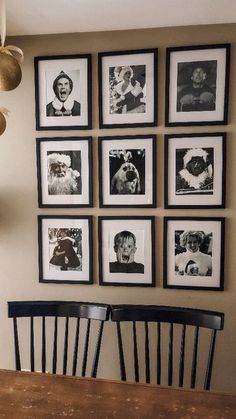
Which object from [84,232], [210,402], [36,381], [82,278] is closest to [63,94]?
[84,232]

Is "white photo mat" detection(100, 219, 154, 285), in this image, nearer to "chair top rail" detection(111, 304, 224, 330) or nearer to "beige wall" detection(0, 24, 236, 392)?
"beige wall" detection(0, 24, 236, 392)

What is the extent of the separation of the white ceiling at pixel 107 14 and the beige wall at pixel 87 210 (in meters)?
0.07

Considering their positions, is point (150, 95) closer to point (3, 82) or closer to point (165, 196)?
point (165, 196)

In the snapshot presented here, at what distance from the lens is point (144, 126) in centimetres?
215

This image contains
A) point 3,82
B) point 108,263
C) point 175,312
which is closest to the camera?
point 3,82

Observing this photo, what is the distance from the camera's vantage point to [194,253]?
2.18m

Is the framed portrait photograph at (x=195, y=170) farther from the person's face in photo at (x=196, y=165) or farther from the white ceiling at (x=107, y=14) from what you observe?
the white ceiling at (x=107, y=14)

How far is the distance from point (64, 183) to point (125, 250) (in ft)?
1.84

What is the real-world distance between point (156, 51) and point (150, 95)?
0.25 m

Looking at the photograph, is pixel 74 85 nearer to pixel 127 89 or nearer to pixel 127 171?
pixel 127 89

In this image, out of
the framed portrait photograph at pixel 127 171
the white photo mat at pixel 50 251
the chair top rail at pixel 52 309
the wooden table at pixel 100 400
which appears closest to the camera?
the wooden table at pixel 100 400

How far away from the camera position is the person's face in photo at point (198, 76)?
81.6 inches

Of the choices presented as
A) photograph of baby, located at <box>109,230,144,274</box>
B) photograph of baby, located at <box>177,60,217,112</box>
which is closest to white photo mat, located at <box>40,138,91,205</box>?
photograph of baby, located at <box>109,230,144,274</box>

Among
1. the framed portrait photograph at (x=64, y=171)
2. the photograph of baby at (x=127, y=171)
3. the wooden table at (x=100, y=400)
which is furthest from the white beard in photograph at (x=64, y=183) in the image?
the wooden table at (x=100, y=400)
